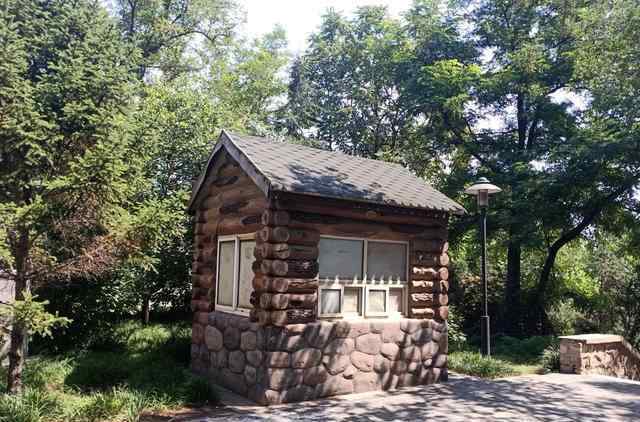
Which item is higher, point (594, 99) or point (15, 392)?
point (594, 99)

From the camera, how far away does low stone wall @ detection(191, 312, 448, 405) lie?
7.09 m

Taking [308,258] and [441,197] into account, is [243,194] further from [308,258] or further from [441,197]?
[441,197]

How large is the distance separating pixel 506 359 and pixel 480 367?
2.57 meters

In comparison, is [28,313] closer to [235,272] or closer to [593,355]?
[235,272]

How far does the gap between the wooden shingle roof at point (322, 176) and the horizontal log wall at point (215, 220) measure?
34 cm

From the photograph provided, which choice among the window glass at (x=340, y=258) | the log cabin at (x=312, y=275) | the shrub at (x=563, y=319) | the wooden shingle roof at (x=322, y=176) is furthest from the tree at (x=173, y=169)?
the shrub at (x=563, y=319)

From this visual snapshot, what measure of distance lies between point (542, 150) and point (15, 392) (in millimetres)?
15007

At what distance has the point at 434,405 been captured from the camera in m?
7.16

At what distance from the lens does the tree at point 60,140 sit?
6312 millimetres

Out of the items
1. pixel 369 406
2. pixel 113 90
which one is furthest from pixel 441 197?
pixel 113 90

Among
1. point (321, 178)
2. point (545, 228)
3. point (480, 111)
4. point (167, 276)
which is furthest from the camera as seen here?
point (480, 111)

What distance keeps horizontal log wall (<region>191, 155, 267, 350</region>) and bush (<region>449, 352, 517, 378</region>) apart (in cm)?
537

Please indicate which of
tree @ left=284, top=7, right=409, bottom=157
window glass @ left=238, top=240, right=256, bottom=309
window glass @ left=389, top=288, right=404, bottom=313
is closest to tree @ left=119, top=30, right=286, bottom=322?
window glass @ left=238, top=240, right=256, bottom=309

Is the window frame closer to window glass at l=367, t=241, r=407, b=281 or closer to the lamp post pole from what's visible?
window glass at l=367, t=241, r=407, b=281
